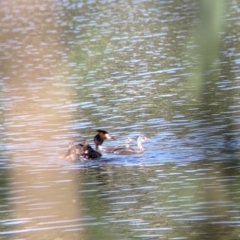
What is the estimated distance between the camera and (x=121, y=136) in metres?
14.1

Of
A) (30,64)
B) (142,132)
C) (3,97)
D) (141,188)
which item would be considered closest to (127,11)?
(30,64)

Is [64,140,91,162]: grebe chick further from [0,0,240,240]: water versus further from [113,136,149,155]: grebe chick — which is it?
[113,136,149,155]: grebe chick

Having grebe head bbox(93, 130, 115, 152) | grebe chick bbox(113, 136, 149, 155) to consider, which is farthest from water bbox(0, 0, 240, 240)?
grebe head bbox(93, 130, 115, 152)

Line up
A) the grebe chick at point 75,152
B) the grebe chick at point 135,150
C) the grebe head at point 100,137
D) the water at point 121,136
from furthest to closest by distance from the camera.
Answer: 1. the grebe head at point 100,137
2. the grebe chick at point 135,150
3. the grebe chick at point 75,152
4. the water at point 121,136

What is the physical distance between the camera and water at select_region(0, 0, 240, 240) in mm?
8961

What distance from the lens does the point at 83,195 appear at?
1047 cm

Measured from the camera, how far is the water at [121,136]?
29.4ft

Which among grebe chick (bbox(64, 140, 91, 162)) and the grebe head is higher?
the grebe head

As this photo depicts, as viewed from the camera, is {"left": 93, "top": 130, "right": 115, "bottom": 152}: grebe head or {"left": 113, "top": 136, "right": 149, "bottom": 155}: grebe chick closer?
{"left": 113, "top": 136, "right": 149, "bottom": 155}: grebe chick

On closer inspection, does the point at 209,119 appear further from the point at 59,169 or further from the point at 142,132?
the point at 59,169

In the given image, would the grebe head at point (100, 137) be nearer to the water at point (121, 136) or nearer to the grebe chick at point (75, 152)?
the water at point (121, 136)

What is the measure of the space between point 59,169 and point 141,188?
71.2 inches

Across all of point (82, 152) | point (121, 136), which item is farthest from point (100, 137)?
point (82, 152)

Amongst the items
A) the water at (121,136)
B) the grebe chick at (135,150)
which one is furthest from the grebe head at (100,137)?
the grebe chick at (135,150)
